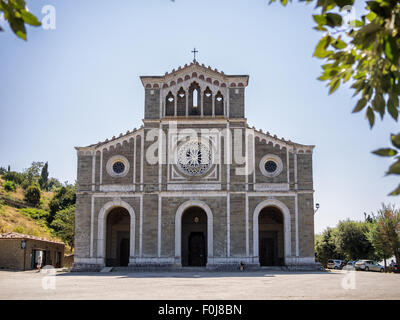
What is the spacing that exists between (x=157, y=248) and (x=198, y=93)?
43.2 ft

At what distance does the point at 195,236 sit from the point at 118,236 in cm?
667

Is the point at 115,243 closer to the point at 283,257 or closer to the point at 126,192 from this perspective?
the point at 126,192

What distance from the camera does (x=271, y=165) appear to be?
3788cm

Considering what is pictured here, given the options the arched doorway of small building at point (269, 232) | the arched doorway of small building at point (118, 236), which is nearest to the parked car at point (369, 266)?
the arched doorway of small building at point (269, 232)

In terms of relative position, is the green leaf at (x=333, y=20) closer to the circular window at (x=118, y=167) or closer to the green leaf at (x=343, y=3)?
the green leaf at (x=343, y=3)

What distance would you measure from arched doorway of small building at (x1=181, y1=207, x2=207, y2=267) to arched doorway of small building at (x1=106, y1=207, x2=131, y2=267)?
5.04 m

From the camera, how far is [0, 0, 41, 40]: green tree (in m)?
4.52

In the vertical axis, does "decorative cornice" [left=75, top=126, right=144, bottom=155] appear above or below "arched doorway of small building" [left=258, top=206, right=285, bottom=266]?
above

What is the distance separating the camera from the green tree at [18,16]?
4.52 meters

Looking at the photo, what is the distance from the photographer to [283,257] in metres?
38.1

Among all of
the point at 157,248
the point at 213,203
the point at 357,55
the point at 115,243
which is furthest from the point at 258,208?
the point at 357,55

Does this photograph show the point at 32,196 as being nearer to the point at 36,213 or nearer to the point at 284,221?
the point at 36,213

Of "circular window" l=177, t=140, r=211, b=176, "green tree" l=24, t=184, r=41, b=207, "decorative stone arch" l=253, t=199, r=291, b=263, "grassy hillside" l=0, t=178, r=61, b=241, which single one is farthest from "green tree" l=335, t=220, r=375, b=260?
"green tree" l=24, t=184, r=41, b=207

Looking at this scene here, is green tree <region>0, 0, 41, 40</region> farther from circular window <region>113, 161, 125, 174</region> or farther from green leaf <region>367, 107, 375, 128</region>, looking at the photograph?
circular window <region>113, 161, 125, 174</region>
